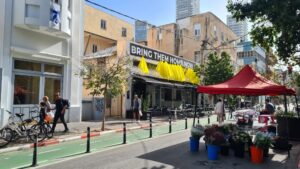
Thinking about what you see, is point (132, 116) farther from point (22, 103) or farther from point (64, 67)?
point (22, 103)

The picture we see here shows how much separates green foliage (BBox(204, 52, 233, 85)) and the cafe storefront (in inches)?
80.7

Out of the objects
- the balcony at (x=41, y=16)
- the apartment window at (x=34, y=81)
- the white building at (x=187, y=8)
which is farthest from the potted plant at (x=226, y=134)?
the white building at (x=187, y=8)

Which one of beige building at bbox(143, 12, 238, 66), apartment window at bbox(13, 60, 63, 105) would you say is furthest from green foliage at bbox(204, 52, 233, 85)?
apartment window at bbox(13, 60, 63, 105)

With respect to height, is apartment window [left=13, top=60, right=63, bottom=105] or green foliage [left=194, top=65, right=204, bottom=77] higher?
green foliage [left=194, top=65, right=204, bottom=77]

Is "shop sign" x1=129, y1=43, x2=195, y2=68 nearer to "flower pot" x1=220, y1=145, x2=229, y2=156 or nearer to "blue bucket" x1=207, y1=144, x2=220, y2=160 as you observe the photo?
"flower pot" x1=220, y1=145, x2=229, y2=156

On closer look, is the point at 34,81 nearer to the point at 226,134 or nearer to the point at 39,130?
the point at 39,130

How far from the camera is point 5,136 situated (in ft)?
36.2

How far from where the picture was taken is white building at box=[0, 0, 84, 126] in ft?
47.8

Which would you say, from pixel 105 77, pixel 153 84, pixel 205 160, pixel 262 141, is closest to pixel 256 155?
pixel 262 141

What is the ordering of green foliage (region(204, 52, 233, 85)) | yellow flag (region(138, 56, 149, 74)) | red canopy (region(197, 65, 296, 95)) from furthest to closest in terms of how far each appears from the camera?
green foliage (region(204, 52, 233, 85)) → yellow flag (region(138, 56, 149, 74)) → red canopy (region(197, 65, 296, 95))

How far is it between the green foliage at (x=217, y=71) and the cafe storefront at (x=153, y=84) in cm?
205

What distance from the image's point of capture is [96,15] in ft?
133

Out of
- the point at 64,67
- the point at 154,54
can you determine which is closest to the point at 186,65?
the point at 154,54

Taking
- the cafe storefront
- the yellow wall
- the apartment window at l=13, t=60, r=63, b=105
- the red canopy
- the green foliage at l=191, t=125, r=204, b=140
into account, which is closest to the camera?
the green foliage at l=191, t=125, r=204, b=140
